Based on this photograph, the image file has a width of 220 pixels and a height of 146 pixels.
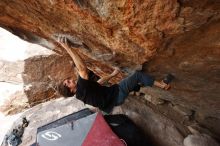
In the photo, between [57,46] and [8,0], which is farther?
[57,46]

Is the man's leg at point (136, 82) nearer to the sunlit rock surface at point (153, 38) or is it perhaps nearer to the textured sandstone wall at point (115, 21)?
the sunlit rock surface at point (153, 38)

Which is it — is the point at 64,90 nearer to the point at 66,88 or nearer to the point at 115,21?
the point at 66,88

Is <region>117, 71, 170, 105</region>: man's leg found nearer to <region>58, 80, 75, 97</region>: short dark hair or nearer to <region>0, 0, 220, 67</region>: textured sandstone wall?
<region>0, 0, 220, 67</region>: textured sandstone wall

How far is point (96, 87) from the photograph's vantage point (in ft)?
10.8

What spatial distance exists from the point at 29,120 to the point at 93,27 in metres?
3.20

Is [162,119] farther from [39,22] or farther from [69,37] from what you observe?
[39,22]

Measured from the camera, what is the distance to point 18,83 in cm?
714

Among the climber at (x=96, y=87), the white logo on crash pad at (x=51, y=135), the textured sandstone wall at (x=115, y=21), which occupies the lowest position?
the white logo on crash pad at (x=51, y=135)

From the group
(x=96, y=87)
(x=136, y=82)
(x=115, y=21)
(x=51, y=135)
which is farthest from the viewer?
(x=136, y=82)

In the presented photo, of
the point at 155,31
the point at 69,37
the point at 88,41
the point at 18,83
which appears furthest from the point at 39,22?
the point at 18,83

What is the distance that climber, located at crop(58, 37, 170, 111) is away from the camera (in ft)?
10.4

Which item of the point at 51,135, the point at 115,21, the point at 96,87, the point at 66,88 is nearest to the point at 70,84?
the point at 66,88

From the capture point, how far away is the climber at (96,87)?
3.16m

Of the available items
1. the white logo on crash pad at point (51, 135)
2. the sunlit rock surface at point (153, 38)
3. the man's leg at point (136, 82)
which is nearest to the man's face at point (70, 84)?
the sunlit rock surface at point (153, 38)
